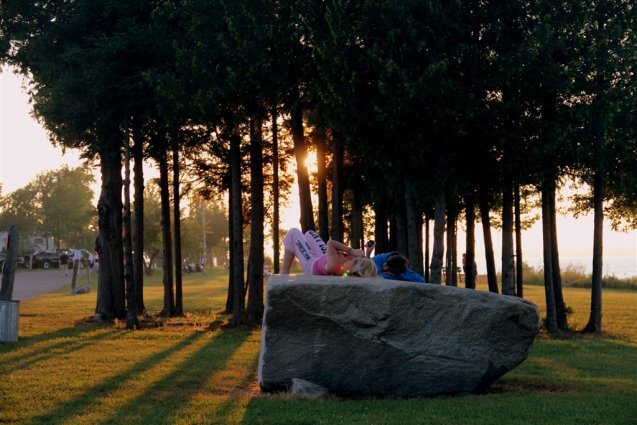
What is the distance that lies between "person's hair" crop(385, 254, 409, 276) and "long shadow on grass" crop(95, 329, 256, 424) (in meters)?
3.07

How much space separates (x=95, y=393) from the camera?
42.4 feet

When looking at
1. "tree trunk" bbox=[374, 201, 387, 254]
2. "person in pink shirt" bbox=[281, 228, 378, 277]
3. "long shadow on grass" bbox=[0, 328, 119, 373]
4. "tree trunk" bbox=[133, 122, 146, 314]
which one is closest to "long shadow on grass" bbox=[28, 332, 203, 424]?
"long shadow on grass" bbox=[0, 328, 119, 373]

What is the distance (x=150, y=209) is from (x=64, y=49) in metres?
54.1

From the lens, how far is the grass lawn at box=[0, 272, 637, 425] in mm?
10773

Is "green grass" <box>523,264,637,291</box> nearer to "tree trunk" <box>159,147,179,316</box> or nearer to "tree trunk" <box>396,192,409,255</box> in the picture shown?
"tree trunk" <box>396,192,409,255</box>

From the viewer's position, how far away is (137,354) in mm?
18312

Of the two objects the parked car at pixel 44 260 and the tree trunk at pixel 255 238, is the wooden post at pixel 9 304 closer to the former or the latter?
the tree trunk at pixel 255 238

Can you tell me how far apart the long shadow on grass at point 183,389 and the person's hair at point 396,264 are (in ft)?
10.1

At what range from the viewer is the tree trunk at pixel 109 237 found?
90.5ft

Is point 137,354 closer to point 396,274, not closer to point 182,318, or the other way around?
point 396,274

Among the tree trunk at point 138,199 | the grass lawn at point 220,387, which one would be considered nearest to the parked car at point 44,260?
the tree trunk at point 138,199

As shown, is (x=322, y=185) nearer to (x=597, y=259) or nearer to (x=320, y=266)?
(x=597, y=259)

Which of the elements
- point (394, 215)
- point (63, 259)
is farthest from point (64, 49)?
point (63, 259)

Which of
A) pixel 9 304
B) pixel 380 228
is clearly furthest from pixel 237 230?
pixel 380 228
